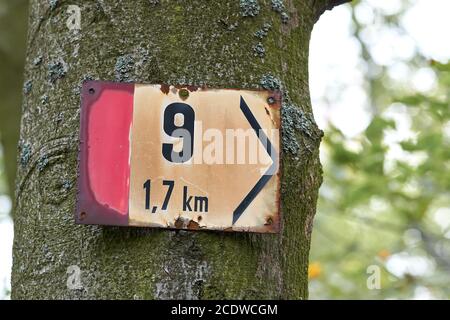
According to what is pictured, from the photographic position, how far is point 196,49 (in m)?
1.53

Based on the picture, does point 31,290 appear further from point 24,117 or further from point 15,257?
point 24,117

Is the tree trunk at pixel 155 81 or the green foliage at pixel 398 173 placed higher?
the green foliage at pixel 398 173

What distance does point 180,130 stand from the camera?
1.47 m

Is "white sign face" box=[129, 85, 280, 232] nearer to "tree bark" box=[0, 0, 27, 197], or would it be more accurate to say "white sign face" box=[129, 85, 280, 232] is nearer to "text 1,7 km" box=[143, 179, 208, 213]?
"text 1,7 km" box=[143, 179, 208, 213]

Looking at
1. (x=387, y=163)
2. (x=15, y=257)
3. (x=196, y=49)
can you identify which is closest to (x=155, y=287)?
(x=15, y=257)

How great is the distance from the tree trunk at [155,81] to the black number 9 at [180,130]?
67mm

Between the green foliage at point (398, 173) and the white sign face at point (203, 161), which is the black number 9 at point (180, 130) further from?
the green foliage at point (398, 173)

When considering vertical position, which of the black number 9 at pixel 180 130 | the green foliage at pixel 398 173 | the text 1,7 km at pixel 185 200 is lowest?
the text 1,7 km at pixel 185 200

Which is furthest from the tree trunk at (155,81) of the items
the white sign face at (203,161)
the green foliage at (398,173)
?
the green foliage at (398,173)

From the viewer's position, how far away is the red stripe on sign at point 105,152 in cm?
142

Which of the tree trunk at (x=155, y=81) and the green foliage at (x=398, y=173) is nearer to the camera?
the tree trunk at (x=155, y=81)

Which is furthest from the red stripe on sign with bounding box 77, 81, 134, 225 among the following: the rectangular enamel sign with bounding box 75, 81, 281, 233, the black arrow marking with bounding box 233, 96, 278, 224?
the black arrow marking with bounding box 233, 96, 278, 224

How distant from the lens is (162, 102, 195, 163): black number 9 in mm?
1453
